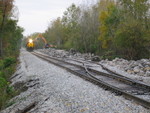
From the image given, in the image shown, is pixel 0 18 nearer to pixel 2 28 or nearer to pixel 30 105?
pixel 2 28

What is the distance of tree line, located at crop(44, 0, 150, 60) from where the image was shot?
21.9 m

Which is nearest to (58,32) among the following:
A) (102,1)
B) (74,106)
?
(102,1)

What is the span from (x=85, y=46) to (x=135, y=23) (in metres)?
16.8

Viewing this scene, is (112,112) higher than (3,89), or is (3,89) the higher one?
(112,112)

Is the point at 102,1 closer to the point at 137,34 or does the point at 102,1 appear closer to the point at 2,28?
the point at 2,28

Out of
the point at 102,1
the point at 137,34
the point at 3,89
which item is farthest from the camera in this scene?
the point at 102,1

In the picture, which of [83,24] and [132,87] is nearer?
[132,87]

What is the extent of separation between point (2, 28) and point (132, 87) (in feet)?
97.5

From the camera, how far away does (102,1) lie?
161ft

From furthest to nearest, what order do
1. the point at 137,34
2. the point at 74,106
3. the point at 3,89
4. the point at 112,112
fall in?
the point at 137,34 → the point at 3,89 → the point at 74,106 → the point at 112,112

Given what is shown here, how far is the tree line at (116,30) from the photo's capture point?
2191 cm

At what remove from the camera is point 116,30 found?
29203mm

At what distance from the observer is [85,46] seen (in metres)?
38.1

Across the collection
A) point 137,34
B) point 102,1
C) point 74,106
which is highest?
point 102,1
